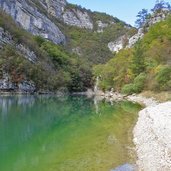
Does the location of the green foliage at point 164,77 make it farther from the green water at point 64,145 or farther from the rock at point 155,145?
the rock at point 155,145

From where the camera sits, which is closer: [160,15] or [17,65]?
[17,65]

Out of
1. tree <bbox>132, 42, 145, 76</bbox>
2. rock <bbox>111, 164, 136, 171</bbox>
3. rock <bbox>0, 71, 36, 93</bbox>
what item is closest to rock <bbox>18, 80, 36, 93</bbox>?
rock <bbox>0, 71, 36, 93</bbox>

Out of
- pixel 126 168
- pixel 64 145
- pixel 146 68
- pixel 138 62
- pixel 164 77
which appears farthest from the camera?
pixel 138 62

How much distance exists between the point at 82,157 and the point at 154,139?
6191mm

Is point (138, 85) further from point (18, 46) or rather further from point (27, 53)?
point (27, 53)

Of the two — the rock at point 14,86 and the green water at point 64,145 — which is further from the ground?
the rock at point 14,86

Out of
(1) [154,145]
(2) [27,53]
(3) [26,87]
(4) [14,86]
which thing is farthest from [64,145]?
(2) [27,53]

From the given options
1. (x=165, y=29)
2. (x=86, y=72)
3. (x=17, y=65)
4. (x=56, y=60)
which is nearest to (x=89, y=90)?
(x=86, y=72)

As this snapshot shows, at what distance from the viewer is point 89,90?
163125 millimetres

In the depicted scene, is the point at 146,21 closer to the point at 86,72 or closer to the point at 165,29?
the point at 86,72

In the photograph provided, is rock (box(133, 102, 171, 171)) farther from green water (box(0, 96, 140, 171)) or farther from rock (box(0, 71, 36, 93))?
rock (box(0, 71, 36, 93))

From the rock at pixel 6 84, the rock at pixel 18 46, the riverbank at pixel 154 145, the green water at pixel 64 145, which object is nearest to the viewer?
the riverbank at pixel 154 145

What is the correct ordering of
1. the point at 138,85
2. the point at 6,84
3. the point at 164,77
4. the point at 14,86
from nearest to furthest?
the point at 164,77 < the point at 138,85 < the point at 6,84 < the point at 14,86

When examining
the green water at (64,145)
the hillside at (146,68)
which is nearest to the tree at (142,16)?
the hillside at (146,68)
